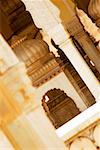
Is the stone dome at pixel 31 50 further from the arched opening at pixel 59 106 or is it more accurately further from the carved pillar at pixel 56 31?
the carved pillar at pixel 56 31

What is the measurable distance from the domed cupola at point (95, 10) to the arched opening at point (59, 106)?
108 inches

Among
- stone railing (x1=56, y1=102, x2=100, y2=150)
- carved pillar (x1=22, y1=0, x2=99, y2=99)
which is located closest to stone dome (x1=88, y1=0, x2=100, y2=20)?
carved pillar (x1=22, y1=0, x2=99, y2=99)

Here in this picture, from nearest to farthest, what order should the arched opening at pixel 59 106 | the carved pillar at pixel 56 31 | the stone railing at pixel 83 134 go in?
the stone railing at pixel 83 134
the carved pillar at pixel 56 31
the arched opening at pixel 59 106

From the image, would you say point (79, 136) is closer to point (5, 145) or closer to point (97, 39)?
point (5, 145)

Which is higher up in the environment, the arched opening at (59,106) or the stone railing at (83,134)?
the stone railing at (83,134)

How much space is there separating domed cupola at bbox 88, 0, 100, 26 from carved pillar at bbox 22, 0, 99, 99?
130 centimetres

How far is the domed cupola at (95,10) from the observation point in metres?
9.00

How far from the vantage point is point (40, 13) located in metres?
7.41

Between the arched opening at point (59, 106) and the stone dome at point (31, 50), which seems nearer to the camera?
the stone dome at point (31, 50)

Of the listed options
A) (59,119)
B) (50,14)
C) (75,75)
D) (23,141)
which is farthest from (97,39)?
(23,141)

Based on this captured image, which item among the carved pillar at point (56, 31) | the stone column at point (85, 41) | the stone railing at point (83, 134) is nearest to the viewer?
the stone railing at point (83, 134)

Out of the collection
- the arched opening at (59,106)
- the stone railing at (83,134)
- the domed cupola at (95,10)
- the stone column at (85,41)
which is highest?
the domed cupola at (95,10)

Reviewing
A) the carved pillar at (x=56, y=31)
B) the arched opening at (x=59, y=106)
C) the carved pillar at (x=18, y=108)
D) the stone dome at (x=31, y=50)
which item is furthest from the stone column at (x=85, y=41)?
the carved pillar at (x=18, y=108)

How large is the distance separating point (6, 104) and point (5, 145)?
202mm
